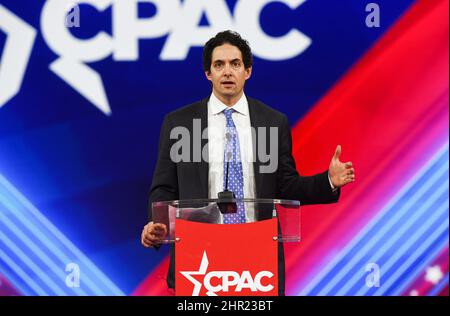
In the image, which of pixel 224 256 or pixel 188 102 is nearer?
pixel 224 256

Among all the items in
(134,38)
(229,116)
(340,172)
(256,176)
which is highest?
(134,38)

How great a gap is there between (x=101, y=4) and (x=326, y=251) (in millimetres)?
1733

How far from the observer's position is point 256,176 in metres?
3.31

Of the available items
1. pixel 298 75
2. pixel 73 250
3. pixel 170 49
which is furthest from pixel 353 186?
pixel 73 250

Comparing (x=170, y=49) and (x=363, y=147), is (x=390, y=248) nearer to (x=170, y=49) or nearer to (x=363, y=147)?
(x=363, y=147)

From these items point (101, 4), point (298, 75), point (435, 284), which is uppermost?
point (101, 4)

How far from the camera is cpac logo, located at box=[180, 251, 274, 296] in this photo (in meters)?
2.53

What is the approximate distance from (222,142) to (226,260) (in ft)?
3.02

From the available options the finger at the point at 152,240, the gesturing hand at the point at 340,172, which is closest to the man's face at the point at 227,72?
the gesturing hand at the point at 340,172

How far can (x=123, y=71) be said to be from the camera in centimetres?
447

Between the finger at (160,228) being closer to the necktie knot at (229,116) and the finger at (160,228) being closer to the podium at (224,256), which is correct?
the podium at (224,256)

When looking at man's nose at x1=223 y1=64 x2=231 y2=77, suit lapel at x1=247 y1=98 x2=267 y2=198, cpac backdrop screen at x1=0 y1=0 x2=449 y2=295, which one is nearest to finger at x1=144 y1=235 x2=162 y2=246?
suit lapel at x1=247 y1=98 x2=267 y2=198

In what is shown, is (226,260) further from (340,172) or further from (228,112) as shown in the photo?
(228,112)

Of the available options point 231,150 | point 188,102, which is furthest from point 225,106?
point 188,102
